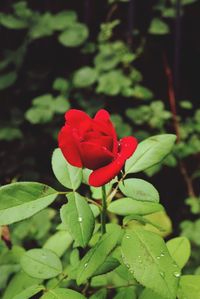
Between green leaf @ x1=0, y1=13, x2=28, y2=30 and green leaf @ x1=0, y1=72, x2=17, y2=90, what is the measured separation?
0.21 meters

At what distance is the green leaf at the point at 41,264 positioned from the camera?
2.68 ft

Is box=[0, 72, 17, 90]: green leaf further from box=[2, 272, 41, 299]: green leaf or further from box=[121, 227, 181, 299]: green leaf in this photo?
box=[121, 227, 181, 299]: green leaf

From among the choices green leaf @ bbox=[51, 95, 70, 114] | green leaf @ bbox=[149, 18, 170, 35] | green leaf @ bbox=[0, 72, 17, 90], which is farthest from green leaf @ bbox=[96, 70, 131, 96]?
green leaf @ bbox=[0, 72, 17, 90]

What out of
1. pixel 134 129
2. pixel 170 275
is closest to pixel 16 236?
pixel 134 129

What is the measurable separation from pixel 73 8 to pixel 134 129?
0.67 meters

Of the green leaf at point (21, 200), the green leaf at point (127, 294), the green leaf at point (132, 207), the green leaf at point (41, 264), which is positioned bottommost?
the green leaf at point (127, 294)

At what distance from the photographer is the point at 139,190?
72cm

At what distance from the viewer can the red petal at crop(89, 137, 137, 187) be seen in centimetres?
63

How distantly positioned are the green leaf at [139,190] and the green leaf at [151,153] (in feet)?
0.17

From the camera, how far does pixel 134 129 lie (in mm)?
2016

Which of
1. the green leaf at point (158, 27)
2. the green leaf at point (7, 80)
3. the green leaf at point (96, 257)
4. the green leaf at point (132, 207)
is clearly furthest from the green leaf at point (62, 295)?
the green leaf at point (158, 27)

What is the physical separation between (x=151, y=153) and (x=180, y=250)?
0.22m

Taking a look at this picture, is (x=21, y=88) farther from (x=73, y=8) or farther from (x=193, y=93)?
(x=193, y=93)

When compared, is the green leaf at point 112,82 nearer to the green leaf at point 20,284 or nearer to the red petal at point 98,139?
the green leaf at point 20,284
